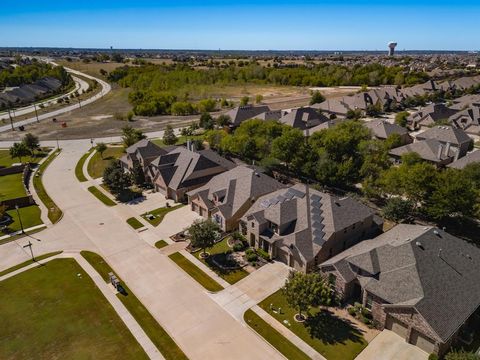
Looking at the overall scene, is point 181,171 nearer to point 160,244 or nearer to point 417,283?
point 160,244

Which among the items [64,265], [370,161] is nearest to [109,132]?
[64,265]

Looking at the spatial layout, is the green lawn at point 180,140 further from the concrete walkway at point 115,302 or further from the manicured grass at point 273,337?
the manicured grass at point 273,337

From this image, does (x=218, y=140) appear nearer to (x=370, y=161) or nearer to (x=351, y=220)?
(x=370, y=161)

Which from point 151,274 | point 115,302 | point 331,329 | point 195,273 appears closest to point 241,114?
point 195,273

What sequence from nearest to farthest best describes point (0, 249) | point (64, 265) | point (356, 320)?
point (356, 320) → point (64, 265) → point (0, 249)

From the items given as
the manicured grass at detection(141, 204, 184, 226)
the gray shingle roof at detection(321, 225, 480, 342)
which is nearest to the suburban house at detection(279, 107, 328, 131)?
the manicured grass at detection(141, 204, 184, 226)

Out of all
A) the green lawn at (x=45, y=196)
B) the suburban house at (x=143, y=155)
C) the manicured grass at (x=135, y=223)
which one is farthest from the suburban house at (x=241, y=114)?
the manicured grass at (x=135, y=223)

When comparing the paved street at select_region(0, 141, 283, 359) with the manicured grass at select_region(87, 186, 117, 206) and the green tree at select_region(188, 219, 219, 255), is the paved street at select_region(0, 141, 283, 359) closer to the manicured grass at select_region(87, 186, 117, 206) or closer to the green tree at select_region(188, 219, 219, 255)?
the manicured grass at select_region(87, 186, 117, 206)
